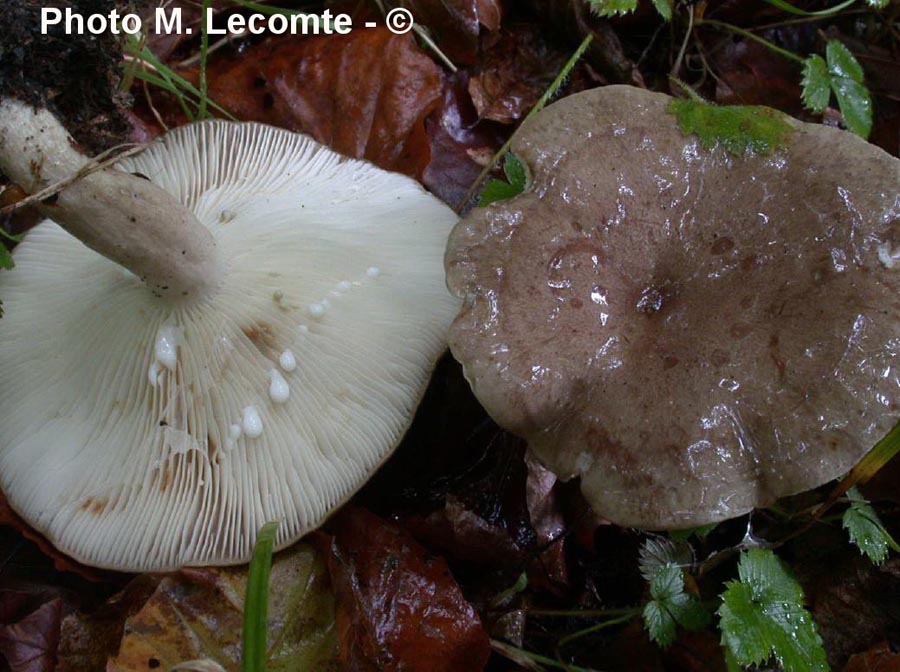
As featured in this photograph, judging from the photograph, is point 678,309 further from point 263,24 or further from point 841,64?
point 263,24

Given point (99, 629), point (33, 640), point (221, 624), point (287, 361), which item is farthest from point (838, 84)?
point (33, 640)

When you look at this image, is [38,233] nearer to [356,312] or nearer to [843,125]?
[356,312]

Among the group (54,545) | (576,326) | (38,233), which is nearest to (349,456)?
(576,326)

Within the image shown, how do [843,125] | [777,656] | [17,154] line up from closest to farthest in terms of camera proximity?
[17,154], [777,656], [843,125]

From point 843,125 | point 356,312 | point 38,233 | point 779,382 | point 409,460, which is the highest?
point 38,233

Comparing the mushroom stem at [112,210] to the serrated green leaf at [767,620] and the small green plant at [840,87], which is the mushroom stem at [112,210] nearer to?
the serrated green leaf at [767,620]

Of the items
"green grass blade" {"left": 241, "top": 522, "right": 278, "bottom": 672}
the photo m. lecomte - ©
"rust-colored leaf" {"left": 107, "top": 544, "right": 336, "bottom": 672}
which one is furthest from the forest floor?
"green grass blade" {"left": 241, "top": 522, "right": 278, "bottom": 672}
